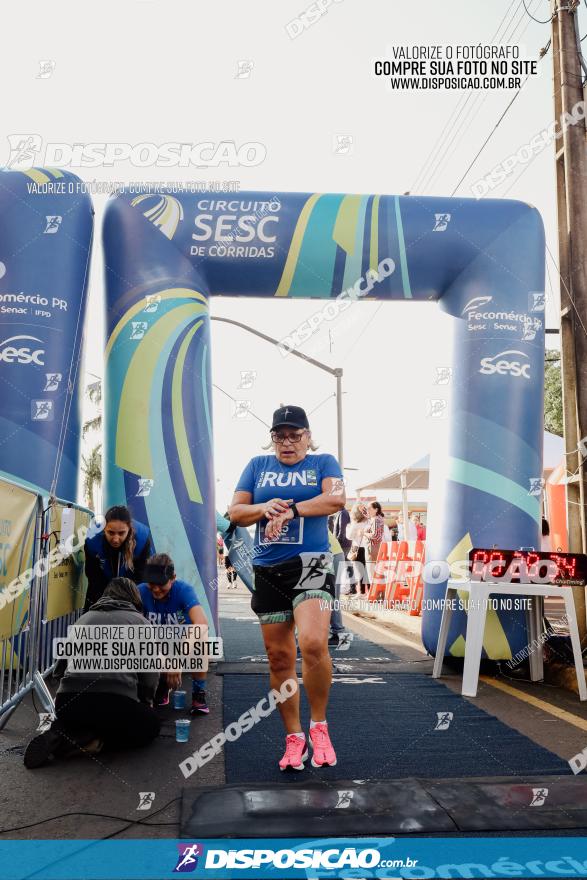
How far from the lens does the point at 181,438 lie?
22.3 feet

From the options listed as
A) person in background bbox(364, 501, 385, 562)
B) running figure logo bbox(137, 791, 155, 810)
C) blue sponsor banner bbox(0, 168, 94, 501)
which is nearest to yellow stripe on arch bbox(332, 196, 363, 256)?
blue sponsor banner bbox(0, 168, 94, 501)

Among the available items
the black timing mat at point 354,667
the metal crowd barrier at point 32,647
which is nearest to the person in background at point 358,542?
the black timing mat at point 354,667

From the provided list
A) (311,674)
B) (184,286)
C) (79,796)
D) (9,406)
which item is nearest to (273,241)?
(184,286)

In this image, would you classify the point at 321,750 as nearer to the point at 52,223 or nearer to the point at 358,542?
the point at 52,223

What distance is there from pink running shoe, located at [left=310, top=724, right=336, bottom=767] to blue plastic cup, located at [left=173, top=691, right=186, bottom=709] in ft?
5.58

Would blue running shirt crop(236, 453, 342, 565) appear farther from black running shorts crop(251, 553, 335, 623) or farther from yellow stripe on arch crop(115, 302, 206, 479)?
yellow stripe on arch crop(115, 302, 206, 479)

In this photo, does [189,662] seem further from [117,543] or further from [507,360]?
[507,360]

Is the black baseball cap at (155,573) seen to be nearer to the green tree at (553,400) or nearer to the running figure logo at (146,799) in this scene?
the running figure logo at (146,799)

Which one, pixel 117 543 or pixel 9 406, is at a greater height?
pixel 9 406

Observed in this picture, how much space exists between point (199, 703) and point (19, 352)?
348 centimetres

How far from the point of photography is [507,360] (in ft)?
22.3

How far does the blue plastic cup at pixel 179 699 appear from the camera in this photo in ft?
17.7

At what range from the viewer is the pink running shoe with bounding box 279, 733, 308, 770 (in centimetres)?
389

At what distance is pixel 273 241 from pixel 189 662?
3905 mm
